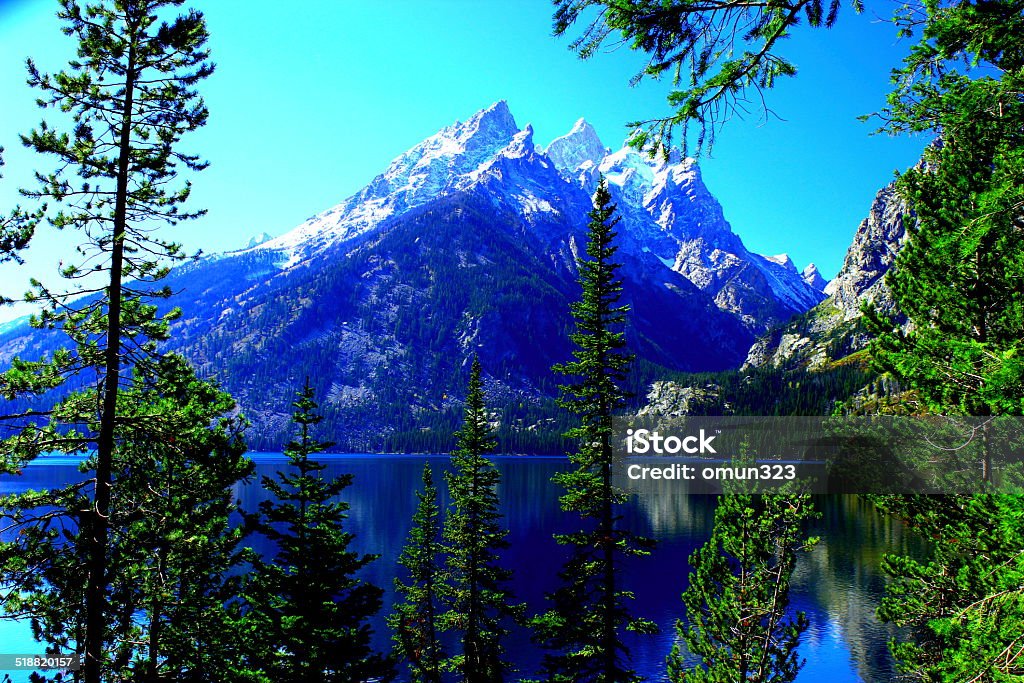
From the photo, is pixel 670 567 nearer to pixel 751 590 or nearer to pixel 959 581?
pixel 751 590

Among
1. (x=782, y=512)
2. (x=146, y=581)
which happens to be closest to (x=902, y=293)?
(x=782, y=512)

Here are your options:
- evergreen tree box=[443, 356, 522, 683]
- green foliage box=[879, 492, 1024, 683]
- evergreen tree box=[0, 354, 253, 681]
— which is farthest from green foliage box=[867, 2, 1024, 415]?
evergreen tree box=[443, 356, 522, 683]

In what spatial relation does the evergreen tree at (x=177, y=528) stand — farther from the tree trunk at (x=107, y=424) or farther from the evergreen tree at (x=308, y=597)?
the evergreen tree at (x=308, y=597)

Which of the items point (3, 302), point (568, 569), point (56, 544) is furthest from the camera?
point (568, 569)

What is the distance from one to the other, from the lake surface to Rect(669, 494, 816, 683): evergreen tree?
56.1ft

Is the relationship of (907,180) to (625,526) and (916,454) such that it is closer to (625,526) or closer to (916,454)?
(916,454)

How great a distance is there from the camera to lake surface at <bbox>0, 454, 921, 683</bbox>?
49125 millimetres

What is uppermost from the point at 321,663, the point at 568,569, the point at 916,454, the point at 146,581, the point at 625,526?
the point at 916,454

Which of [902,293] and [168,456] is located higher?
[902,293]

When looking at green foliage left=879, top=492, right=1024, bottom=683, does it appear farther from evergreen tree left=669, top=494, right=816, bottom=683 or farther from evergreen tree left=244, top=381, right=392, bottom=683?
evergreen tree left=244, top=381, right=392, bottom=683

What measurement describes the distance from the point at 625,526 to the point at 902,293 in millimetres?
87780

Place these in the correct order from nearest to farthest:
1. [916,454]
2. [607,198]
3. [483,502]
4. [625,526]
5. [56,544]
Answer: [56,544]
[916,454]
[607,198]
[483,502]
[625,526]

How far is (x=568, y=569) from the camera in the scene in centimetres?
2378

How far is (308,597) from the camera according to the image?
22.5m
